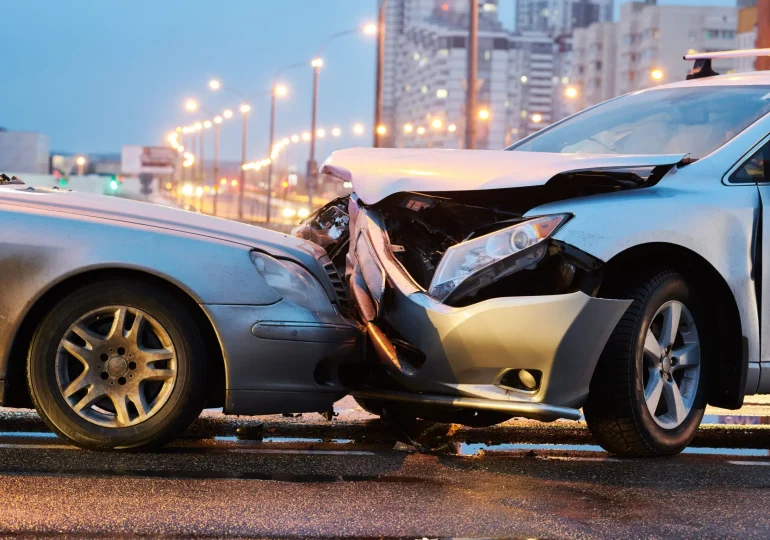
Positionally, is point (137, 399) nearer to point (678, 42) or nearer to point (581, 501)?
point (581, 501)

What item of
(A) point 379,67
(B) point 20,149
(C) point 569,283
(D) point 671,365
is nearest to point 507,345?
(C) point 569,283

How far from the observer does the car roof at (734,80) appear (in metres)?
6.41

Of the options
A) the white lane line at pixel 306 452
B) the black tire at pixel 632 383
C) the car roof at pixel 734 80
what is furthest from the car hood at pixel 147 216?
the car roof at pixel 734 80

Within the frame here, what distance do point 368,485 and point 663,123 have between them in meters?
2.79

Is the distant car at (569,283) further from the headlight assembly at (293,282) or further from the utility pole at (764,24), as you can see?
the utility pole at (764,24)

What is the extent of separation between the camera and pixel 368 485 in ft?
15.0

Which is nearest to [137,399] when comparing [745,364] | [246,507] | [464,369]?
[246,507]

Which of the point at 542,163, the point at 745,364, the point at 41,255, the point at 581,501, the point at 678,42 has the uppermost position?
the point at 678,42

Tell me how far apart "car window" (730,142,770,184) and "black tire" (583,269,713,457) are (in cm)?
57

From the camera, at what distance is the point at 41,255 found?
16.2 feet

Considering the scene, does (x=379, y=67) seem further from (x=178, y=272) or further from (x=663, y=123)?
(x=178, y=272)

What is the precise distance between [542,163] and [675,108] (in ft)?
5.42

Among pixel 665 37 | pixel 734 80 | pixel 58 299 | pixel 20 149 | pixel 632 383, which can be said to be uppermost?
pixel 665 37

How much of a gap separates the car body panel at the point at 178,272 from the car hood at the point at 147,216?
1 cm
